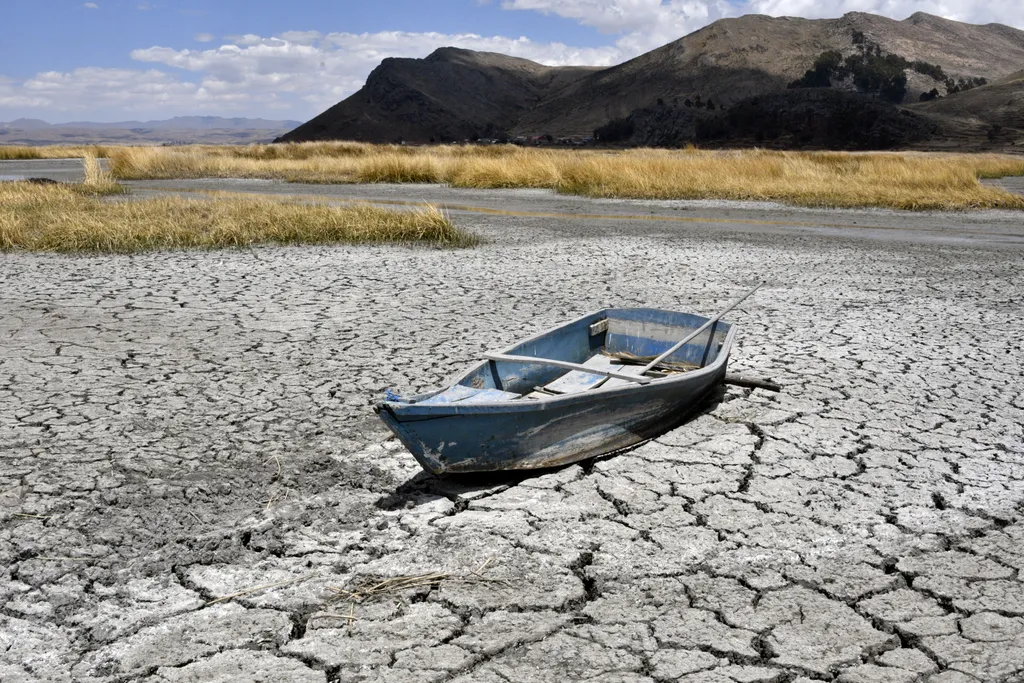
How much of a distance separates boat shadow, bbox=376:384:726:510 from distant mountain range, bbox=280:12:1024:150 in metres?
69.3

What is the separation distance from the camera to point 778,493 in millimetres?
3748

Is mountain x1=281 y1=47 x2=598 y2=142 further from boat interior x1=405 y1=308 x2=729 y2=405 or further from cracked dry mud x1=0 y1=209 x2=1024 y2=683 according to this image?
boat interior x1=405 y1=308 x2=729 y2=405

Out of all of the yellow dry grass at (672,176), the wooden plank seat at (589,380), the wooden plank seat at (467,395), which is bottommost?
the wooden plank seat at (589,380)

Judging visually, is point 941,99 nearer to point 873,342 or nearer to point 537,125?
point 537,125

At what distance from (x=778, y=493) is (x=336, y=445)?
198 centimetres

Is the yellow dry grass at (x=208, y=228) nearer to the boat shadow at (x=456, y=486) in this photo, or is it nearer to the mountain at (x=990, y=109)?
the boat shadow at (x=456, y=486)

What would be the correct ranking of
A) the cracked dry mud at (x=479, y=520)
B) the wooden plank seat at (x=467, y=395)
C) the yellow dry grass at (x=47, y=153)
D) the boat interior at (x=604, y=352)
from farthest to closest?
the yellow dry grass at (x=47, y=153) → the boat interior at (x=604, y=352) → the wooden plank seat at (x=467, y=395) → the cracked dry mud at (x=479, y=520)

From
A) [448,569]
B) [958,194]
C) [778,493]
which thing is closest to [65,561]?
[448,569]

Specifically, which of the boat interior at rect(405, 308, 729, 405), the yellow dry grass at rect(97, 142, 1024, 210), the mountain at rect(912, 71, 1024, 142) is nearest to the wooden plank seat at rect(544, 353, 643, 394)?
the boat interior at rect(405, 308, 729, 405)

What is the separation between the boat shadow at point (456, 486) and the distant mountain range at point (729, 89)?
227 ft

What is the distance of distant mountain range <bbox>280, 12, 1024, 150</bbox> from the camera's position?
238ft

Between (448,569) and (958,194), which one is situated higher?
(958,194)

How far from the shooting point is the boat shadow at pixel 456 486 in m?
3.65

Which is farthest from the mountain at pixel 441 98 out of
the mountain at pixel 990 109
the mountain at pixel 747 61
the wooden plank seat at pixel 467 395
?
the wooden plank seat at pixel 467 395
